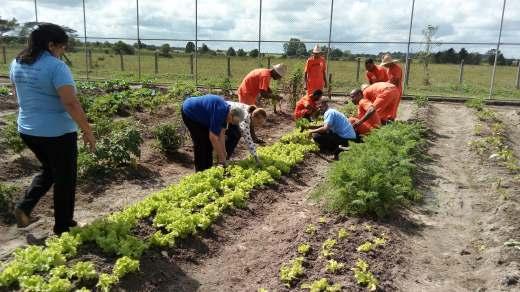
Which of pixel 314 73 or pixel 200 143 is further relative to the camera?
pixel 314 73

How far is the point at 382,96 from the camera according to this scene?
903 centimetres

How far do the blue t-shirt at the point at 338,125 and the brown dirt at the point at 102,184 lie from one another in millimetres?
1780

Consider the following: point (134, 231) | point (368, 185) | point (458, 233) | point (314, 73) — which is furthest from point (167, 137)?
point (314, 73)

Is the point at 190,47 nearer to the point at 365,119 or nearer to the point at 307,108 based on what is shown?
the point at 307,108

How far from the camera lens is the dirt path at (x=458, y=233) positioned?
420cm

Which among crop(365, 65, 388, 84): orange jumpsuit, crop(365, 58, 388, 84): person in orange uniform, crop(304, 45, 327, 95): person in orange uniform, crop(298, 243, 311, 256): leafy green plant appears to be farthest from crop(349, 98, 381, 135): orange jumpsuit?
crop(298, 243, 311, 256): leafy green plant

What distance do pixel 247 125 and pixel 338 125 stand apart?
2521 mm

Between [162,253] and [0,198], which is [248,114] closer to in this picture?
[162,253]

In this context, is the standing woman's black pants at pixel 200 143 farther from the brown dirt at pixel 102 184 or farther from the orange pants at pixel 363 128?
the orange pants at pixel 363 128

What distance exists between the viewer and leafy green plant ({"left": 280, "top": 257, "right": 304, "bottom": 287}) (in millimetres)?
4039

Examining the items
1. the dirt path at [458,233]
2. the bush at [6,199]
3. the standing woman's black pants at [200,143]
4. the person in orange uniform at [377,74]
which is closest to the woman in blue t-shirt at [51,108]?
the bush at [6,199]

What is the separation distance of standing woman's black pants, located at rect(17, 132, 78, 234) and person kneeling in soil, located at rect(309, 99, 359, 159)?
16.1 feet

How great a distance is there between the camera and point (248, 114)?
645cm

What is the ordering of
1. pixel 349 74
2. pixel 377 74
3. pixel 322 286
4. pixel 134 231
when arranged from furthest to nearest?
pixel 349 74 → pixel 377 74 → pixel 134 231 → pixel 322 286
